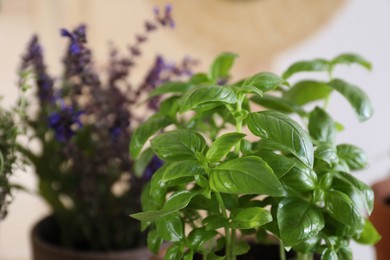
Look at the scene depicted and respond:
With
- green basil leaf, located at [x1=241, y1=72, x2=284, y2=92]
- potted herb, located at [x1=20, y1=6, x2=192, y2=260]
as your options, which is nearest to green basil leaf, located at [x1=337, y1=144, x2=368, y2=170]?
green basil leaf, located at [x1=241, y1=72, x2=284, y2=92]

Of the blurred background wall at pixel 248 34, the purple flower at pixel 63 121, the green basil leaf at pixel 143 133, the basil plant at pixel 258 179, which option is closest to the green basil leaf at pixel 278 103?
the basil plant at pixel 258 179

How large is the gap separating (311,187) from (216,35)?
3.33 feet

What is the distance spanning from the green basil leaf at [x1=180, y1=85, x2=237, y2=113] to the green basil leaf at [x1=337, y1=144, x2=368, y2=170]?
15 centimetres

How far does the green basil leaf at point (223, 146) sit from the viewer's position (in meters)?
0.40

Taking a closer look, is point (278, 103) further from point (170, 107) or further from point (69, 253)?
point (69, 253)

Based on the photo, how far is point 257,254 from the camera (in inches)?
22.4

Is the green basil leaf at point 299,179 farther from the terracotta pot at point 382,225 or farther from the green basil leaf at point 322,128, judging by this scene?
the terracotta pot at point 382,225

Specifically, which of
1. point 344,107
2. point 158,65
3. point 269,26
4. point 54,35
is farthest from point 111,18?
point 158,65

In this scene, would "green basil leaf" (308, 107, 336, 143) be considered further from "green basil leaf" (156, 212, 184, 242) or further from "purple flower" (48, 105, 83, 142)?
"purple flower" (48, 105, 83, 142)

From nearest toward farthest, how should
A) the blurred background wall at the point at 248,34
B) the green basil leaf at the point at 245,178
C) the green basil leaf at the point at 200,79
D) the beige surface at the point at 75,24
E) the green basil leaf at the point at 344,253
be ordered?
Result: the green basil leaf at the point at 245,178 < the green basil leaf at the point at 344,253 < the green basil leaf at the point at 200,79 < the blurred background wall at the point at 248,34 < the beige surface at the point at 75,24

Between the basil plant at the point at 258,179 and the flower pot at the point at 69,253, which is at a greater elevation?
the basil plant at the point at 258,179

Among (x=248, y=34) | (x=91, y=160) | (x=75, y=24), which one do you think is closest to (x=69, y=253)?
(x=91, y=160)

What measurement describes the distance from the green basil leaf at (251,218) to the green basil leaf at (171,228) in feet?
0.15

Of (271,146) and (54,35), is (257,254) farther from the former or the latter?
(54,35)
